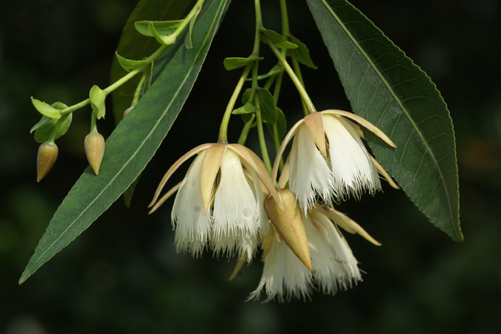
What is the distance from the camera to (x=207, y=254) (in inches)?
98.0

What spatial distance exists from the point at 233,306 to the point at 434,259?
1.06 meters

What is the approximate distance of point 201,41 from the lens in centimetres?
87

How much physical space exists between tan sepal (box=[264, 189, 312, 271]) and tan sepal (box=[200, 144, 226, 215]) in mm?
94

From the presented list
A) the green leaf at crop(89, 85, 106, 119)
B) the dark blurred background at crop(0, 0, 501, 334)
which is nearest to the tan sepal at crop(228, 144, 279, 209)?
the green leaf at crop(89, 85, 106, 119)

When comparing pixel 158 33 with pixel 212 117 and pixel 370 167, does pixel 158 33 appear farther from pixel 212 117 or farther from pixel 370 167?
pixel 212 117

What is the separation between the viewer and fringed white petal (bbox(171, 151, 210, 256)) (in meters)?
0.77

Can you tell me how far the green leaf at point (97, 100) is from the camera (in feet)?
2.67

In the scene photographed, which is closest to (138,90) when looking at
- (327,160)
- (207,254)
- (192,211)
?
(192,211)

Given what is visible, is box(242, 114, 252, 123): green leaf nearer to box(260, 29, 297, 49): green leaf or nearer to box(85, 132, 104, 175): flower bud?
box(260, 29, 297, 49): green leaf

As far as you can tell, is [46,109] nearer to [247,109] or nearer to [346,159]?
[247,109]

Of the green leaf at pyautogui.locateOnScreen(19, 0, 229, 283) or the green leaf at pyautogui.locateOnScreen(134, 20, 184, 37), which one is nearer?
the green leaf at pyautogui.locateOnScreen(19, 0, 229, 283)

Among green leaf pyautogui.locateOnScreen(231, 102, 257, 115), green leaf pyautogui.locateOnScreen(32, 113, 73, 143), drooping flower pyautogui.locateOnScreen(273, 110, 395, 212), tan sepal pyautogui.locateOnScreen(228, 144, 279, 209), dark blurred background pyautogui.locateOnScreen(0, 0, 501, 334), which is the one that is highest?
drooping flower pyautogui.locateOnScreen(273, 110, 395, 212)

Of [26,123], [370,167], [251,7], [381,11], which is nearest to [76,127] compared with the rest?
[26,123]

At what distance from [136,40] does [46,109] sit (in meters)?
0.57
